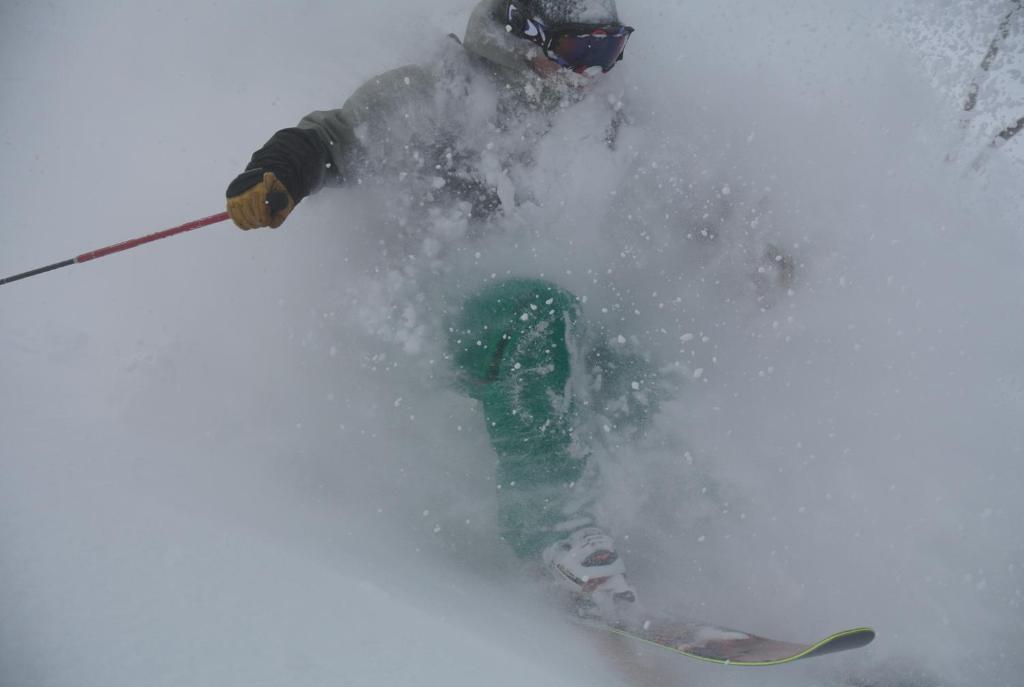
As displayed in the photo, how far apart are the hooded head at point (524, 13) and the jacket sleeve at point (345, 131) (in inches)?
9.3

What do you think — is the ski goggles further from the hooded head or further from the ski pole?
the ski pole

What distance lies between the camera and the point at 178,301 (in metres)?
2.46

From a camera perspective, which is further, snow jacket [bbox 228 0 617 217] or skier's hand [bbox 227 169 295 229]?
snow jacket [bbox 228 0 617 217]

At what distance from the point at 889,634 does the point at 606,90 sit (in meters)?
2.42

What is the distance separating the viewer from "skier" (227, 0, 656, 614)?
199 cm

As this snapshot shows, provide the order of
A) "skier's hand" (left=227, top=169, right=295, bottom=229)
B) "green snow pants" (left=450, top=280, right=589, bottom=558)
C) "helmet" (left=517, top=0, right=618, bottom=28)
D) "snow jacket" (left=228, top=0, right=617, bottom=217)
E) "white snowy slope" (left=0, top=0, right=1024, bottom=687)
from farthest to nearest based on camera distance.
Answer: "white snowy slope" (left=0, top=0, right=1024, bottom=687), "green snow pants" (left=450, top=280, right=589, bottom=558), "snow jacket" (left=228, top=0, right=617, bottom=217), "helmet" (left=517, top=0, right=618, bottom=28), "skier's hand" (left=227, top=169, right=295, bottom=229)

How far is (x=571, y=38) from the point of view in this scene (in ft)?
5.95

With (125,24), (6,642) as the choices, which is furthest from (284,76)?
(6,642)

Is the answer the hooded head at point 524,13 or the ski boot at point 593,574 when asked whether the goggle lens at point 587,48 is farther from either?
the ski boot at point 593,574

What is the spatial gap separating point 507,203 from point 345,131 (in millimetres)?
619

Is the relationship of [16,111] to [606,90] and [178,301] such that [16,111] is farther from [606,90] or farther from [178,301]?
[606,90]

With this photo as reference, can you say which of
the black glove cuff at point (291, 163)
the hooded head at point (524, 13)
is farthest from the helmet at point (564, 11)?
the black glove cuff at point (291, 163)

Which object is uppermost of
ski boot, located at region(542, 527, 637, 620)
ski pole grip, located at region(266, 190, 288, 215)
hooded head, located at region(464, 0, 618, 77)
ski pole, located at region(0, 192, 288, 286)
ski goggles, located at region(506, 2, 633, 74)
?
hooded head, located at region(464, 0, 618, 77)

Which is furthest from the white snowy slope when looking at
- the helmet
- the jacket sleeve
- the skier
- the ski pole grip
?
the ski pole grip
